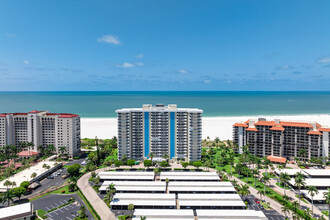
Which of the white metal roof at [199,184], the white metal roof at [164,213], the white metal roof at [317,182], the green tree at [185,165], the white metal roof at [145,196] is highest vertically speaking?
the green tree at [185,165]

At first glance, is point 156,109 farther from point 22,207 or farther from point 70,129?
point 22,207

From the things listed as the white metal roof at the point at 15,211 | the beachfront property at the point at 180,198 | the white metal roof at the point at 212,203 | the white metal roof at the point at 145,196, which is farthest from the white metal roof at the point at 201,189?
the white metal roof at the point at 15,211

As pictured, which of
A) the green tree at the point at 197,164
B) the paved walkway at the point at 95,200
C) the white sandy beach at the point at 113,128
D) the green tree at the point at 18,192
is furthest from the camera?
the white sandy beach at the point at 113,128

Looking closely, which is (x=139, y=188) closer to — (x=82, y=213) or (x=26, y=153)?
(x=82, y=213)

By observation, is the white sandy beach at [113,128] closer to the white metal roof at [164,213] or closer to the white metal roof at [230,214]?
the white metal roof at [230,214]

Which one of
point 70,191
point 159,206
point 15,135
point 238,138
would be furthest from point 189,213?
point 15,135
